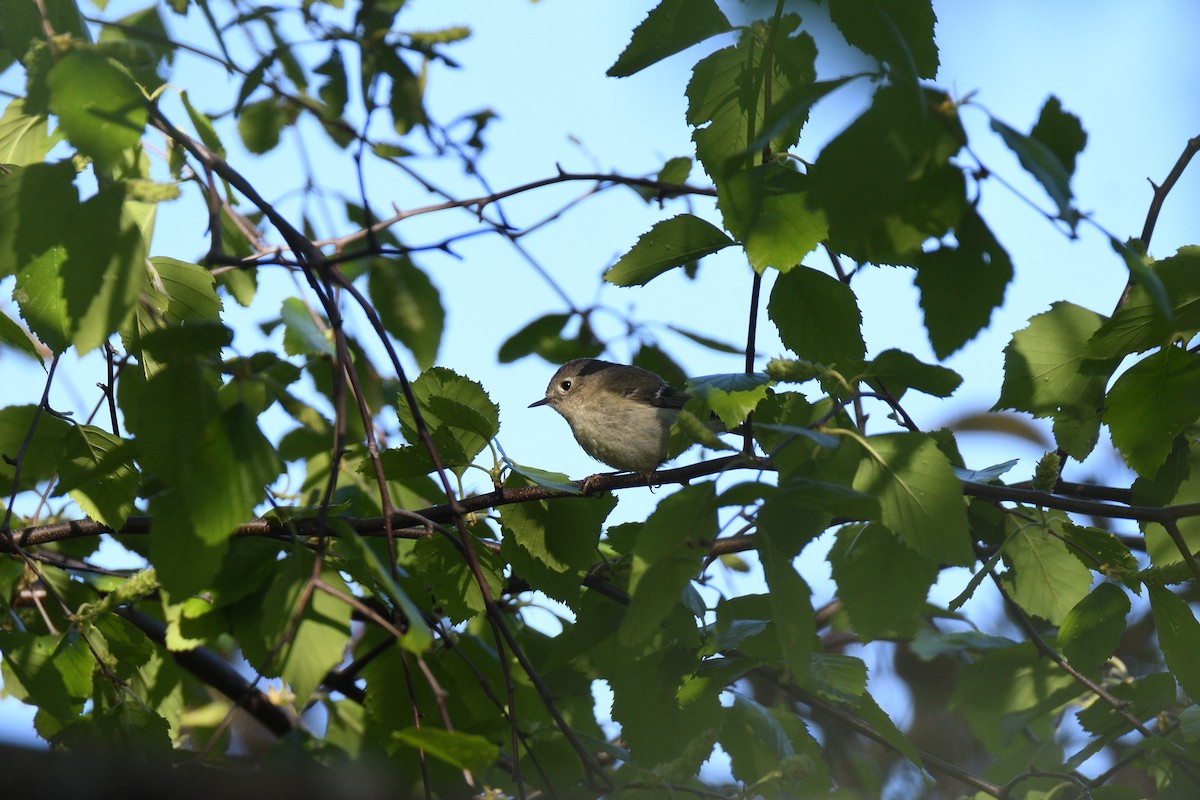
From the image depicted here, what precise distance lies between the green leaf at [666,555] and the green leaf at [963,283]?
0.49m

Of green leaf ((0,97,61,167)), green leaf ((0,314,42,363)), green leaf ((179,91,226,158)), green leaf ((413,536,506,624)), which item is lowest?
green leaf ((413,536,506,624))

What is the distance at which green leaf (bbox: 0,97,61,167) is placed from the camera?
107 inches

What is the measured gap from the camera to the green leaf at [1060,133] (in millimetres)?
1586

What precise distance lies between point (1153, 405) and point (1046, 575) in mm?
663

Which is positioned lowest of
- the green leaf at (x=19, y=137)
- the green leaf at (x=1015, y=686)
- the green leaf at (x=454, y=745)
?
the green leaf at (x=454, y=745)

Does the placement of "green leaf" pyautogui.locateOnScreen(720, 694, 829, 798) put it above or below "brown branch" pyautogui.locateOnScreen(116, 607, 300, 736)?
below

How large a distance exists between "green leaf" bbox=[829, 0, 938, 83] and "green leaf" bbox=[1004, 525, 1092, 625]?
151cm

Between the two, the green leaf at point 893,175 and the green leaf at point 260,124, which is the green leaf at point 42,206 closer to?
the green leaf at point 893,175

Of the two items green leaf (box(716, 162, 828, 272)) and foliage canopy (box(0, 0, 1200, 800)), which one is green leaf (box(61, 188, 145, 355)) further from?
green leaf (box(716, 162, 828, 272))

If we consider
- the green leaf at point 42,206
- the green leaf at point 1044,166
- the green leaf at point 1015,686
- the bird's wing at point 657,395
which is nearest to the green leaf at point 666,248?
the green leaf at point 1044,166

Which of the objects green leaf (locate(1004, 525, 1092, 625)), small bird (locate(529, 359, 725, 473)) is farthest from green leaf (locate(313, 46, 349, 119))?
small bird (locate(529, 359, 725, 473))

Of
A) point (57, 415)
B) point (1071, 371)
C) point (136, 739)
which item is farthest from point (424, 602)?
point (1071, 371)

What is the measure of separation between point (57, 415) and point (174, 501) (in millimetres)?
930

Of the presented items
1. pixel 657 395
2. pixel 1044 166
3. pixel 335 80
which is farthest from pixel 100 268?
pixel 657 395
